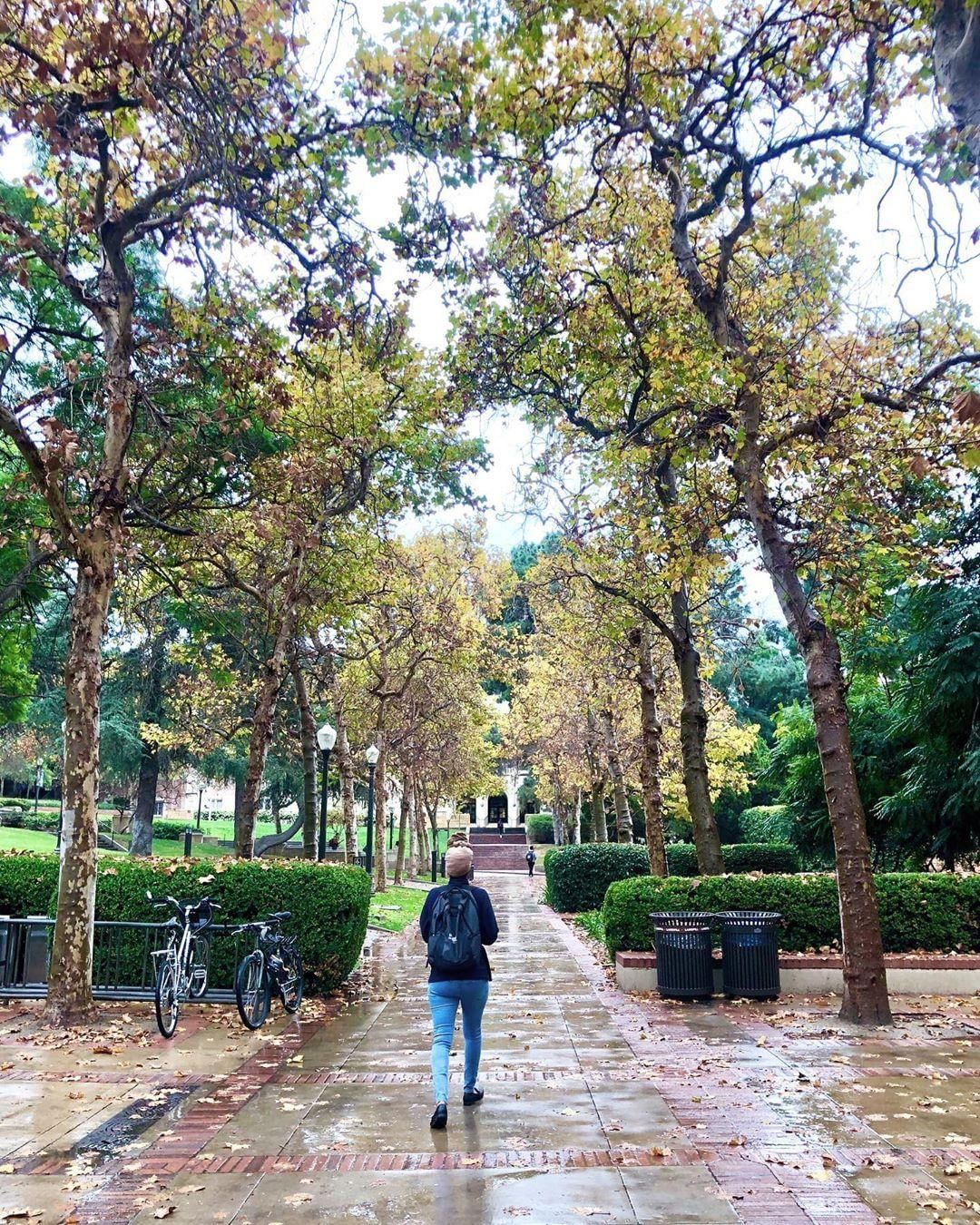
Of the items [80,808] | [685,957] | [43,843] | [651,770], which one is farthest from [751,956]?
[43,843]

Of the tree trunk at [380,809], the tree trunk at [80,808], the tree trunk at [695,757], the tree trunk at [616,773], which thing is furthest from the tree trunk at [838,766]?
the tree trunk at [380,809]

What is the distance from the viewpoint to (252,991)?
8.89 meters

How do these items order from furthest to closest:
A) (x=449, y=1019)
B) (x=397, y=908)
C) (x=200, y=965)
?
(x=397, y=908), (x=200, y=965), (x=449, y=1019)

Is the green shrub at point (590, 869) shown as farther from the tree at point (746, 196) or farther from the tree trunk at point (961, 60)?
the tree trunk at point (961, 60)

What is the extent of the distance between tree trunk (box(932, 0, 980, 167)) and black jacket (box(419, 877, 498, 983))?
519 cm

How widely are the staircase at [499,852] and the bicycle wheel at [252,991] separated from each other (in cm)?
4168

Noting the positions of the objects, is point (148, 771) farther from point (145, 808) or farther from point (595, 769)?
point (595, 769)

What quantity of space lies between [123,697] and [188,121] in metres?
32.5

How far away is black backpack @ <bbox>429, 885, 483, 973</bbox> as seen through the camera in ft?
20.3

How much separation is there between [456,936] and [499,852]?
2034 inches

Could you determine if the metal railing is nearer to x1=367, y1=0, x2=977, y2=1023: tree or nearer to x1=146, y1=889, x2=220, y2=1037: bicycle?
x1=146, y1=889, x2=220, y2=1037: bicycle

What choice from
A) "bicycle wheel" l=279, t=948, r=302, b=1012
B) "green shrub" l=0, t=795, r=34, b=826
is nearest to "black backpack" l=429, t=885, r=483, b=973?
"bicycle wheel" l=279, t=948, r=302, b=1012

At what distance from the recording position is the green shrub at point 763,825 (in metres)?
26.8

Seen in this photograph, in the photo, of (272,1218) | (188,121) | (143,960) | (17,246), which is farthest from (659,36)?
(143,960)
